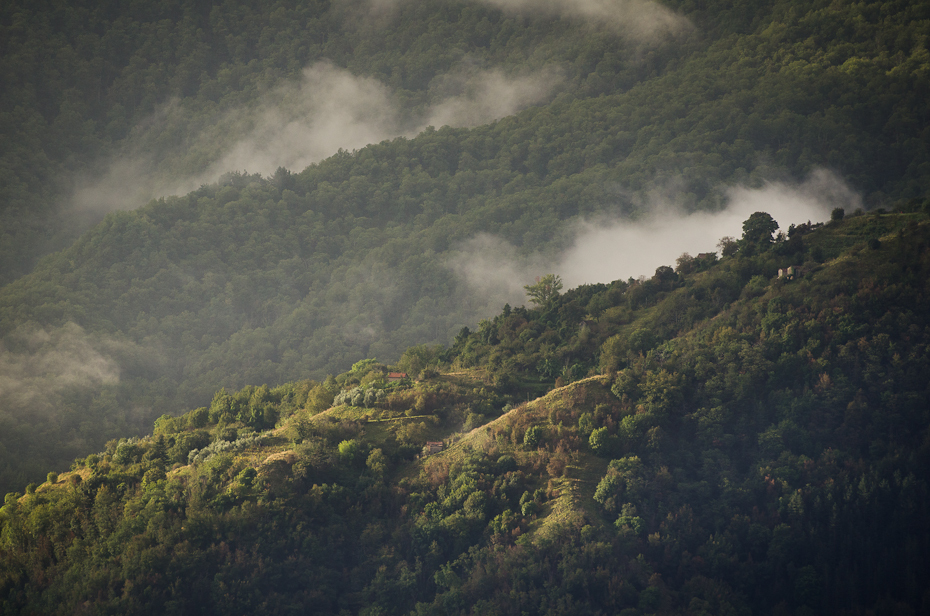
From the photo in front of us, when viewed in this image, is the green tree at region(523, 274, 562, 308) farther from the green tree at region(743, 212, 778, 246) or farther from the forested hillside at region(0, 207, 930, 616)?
the green tree at region(743, 212, 778, 246)

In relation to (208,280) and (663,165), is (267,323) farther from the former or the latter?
(663,165)

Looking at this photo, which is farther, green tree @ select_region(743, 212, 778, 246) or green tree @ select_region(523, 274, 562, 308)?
green tree @ select_region(523, 274, 562, 308)

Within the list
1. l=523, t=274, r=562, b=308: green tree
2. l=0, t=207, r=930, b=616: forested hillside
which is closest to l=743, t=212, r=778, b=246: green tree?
l=0, t=207, r=930, b=616: forested hillside

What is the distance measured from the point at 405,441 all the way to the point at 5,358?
8421 centimetres

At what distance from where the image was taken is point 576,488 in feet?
302

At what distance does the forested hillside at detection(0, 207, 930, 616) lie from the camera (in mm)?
87000

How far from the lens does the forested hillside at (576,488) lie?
285 feet

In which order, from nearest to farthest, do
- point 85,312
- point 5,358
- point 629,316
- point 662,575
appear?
point 662,575, point 629,316, point 5,358, point 85,312

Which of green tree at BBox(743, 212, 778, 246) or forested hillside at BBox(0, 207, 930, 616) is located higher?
green tree at BBox(743, 212, 778, 246)

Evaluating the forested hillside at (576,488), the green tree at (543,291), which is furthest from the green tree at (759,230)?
the green tree at (543,291)

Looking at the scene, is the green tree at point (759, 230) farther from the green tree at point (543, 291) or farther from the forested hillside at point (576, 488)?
the green tree at point (543, 291)

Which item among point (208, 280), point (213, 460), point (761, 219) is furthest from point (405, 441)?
point (208, 280)

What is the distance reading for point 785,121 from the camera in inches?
7318

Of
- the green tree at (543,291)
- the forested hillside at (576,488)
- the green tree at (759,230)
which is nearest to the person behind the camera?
the forested hillside at (576,488)
